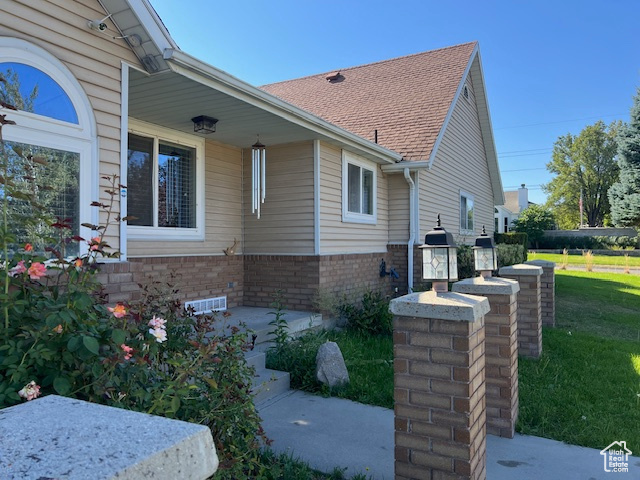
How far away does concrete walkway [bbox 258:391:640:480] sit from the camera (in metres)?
3.12

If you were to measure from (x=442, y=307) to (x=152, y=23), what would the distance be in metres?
3.60

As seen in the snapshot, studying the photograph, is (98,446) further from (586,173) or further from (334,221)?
(586,173)

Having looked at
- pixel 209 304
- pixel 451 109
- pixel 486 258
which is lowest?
pixel 209 304

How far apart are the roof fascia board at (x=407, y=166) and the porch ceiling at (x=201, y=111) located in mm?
2770

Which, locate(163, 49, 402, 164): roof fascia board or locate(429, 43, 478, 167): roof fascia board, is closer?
locate(163, 49, 402, 164): roof fascia board

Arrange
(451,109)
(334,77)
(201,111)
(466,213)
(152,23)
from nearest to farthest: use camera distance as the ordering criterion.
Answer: (152,23), (201,111), (451,109), (466,213), (334,77)

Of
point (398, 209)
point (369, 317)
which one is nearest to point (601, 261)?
point (398, 209)

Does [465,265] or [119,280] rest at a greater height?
[119,280]

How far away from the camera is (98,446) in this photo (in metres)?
0.89

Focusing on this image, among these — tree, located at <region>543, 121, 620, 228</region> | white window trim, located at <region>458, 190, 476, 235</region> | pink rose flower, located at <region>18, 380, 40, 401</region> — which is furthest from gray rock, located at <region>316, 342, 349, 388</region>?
tree, located at <region>543, 121, 620, 228</region>

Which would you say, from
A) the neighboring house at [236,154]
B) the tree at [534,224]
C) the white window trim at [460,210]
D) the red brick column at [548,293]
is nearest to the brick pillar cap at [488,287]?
the neighboring house at [236,154]

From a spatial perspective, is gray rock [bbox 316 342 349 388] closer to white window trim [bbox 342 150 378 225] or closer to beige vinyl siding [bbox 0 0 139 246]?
beige vinyl siding [bbox 0 0 139 246]

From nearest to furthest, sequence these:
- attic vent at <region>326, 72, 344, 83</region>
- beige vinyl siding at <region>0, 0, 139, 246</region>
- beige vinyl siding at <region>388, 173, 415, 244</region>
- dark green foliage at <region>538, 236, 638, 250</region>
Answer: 1. beige vinyl siding at <region>0, 0, 139, 246</region>
2. beige vinyl siding at <region>388, 173, 415, 244</region>
3. attic vent at <region>326, 72, 344, 83</region>
4. dark green foliage at <region>538, 236, 638, 250</region>

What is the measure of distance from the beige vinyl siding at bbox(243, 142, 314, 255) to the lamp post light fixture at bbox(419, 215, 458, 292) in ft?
14.0
